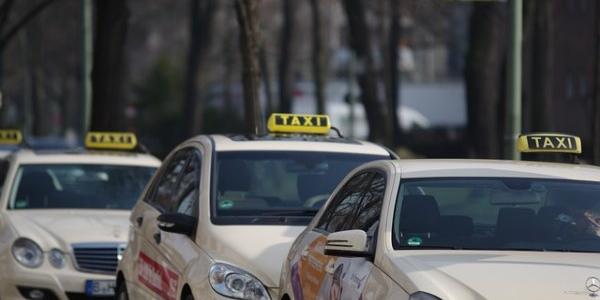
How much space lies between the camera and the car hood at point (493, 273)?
18.8 ft

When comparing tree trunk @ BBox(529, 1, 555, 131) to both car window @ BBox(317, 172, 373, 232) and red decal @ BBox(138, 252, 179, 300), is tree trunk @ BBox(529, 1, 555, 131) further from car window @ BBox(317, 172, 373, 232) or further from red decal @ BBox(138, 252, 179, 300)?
car window @ BBox(317, 172, 373, 232)

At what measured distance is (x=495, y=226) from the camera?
6.83 meters

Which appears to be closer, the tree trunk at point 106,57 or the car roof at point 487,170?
the car roof at point 487,170

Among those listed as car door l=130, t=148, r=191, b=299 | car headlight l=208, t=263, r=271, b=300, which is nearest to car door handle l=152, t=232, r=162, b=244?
car door l=130, t=148, r=191, b=299

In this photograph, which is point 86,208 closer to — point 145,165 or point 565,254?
point 145,165

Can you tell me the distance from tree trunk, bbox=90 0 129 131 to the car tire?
1124cm

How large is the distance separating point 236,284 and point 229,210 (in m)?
1.11

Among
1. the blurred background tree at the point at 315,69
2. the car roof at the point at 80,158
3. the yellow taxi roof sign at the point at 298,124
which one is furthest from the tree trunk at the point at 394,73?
the yellow taxi roof sign at the point at 298,124

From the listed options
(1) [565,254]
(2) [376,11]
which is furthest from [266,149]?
(2) [376,11]

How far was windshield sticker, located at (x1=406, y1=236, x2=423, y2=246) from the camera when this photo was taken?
6.61 meters

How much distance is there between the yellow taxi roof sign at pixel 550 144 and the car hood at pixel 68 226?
3.86 m

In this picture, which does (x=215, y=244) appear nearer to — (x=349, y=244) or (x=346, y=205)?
(x=346, y=205)

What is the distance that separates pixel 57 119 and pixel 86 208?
198 feet

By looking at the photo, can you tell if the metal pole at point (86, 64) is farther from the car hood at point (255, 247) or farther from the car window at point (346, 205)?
the car window at point (346, 205)
